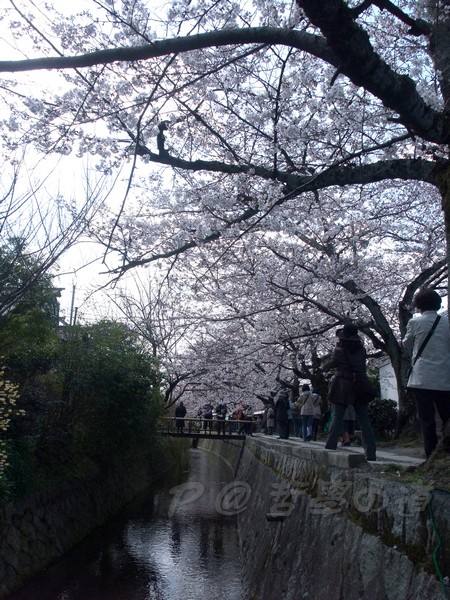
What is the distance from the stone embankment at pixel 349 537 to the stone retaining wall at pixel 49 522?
3754 mm

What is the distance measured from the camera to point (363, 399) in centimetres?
629

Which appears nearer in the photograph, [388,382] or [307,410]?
[307,410]

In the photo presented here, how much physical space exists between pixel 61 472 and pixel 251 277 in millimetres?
6060

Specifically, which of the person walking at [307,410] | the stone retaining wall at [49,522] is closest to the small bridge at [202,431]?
the stone retaining wall at [49,522]

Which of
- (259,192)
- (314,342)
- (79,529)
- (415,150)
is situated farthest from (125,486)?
(415,150)

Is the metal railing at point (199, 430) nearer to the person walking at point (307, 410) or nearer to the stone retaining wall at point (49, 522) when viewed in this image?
the stone retaining wall at point (49, 522)

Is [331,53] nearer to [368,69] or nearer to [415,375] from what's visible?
[368,69]

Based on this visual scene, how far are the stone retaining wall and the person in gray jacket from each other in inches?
256

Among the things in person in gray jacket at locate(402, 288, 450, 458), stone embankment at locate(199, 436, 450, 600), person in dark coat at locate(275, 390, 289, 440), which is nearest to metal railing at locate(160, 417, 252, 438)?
person in dark coat at locate(275, 390, 289, 440)

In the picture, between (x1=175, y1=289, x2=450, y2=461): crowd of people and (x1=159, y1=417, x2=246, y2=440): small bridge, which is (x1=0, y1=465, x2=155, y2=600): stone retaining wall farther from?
(x1=159, y1=417, x2=246, y2=440): small bridge

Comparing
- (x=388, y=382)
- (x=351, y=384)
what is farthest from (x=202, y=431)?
(x=351, y=384)

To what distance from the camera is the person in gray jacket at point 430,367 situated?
188 inches

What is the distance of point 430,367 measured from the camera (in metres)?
4.81

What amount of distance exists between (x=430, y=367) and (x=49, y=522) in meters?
8.61
